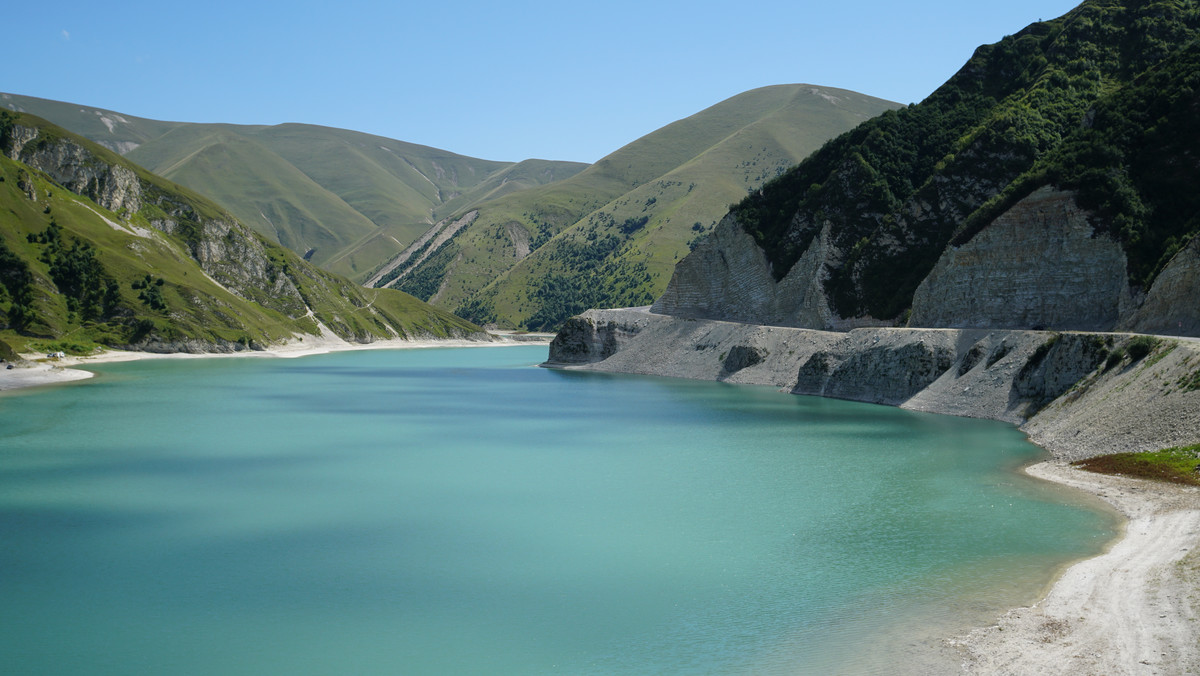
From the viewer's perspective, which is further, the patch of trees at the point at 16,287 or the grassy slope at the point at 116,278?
the grassy slope at the point at 116,278

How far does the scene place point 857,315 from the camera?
287ft

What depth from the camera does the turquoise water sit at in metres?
19.7

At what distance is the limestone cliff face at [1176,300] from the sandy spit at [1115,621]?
2739 centimetres

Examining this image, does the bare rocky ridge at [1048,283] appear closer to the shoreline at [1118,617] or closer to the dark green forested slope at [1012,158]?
the dark green forested slope at [1012,158]

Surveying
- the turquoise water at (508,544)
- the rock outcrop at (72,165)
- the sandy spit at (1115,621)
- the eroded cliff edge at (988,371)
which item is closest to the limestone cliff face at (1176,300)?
the eroded cliff edge at (988,371)

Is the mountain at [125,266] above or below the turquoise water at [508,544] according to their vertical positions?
above

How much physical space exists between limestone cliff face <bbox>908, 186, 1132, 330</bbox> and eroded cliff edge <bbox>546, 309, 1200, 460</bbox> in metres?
4.11

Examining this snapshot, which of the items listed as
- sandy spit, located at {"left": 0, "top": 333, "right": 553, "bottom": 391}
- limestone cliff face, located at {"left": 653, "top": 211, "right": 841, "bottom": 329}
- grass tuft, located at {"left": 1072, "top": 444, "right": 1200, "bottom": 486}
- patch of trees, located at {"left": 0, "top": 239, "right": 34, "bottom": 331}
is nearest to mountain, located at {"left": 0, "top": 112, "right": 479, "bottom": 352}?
patch of trees, located at {"left": 0, "top": 239, "right": 34, "bottom": 331}

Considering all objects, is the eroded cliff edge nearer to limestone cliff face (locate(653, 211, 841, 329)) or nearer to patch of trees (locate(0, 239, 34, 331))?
limestone cliff face (locate(653, 211, 841, 329))

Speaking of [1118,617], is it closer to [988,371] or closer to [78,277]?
[988,371]

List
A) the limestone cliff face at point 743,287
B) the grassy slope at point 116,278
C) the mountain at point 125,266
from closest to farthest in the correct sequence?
the limestone cliff face at point 743,287, the grassy slope at point 116,278, the mountain at point 125,266

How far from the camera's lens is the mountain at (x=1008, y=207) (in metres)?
60.8

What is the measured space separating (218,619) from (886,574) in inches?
735

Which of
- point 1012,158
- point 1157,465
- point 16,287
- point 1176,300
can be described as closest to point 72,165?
point 16,287
